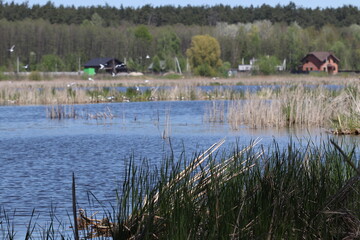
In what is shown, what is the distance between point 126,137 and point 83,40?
10825 centimetres

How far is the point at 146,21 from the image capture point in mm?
181875

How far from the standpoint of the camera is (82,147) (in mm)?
18547

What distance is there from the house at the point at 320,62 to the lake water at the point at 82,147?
89.8 m

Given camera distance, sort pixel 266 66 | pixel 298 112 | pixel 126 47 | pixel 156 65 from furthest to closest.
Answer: pixel 126 47
pixel 156 65
pixel 266 66
pixel 298 112

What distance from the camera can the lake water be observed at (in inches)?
423

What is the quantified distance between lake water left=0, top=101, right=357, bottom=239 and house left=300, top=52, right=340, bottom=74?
89.8 metres

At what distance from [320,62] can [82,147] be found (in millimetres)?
105139

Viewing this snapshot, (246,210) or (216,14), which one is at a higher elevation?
(216,14)

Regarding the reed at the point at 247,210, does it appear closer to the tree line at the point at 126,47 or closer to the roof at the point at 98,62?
the roof at the point at 98,62

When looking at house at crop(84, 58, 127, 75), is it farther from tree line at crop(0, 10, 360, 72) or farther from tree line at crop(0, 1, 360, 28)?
tree line at crop(0, 1, 360, 28)

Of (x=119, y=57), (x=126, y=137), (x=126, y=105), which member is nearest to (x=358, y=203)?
(x=126, y=137)

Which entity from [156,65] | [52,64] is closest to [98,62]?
[52,64]

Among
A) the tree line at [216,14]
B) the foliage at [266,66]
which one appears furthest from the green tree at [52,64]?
the tree line at [216,14]

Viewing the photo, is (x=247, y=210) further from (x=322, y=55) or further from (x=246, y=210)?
(x=322, y=55)
